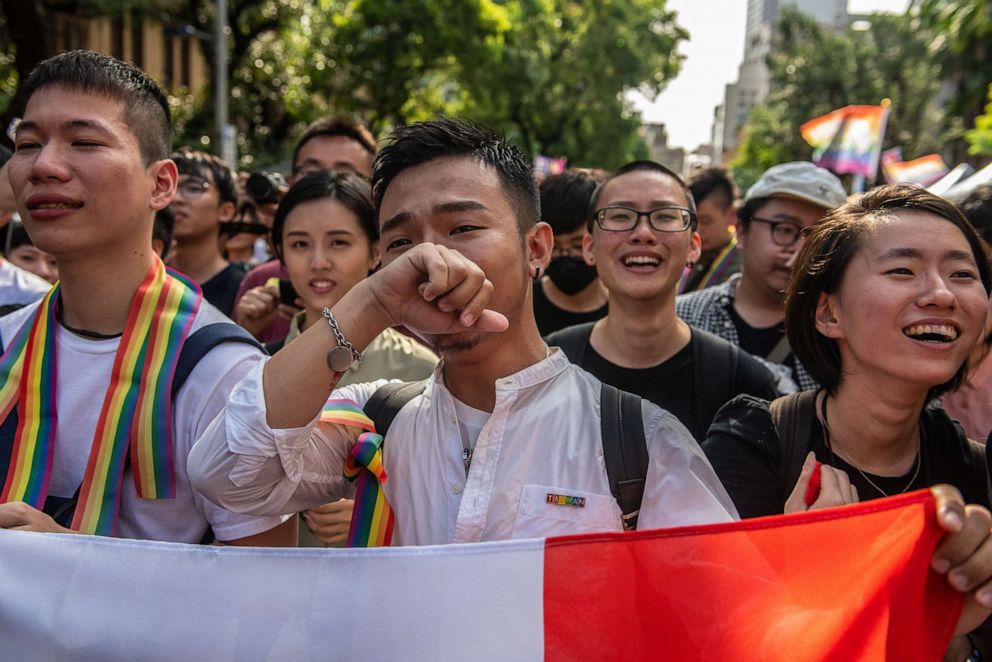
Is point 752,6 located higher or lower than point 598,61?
higher

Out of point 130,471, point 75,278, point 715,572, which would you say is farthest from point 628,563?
point 75,278

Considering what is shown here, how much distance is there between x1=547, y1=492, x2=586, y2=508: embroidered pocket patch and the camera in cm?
179

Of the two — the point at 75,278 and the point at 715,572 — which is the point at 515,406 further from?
the point at 75,278

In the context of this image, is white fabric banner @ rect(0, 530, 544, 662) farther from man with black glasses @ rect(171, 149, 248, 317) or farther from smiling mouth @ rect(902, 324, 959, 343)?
man with black glasses @ rect(171, 149, 248, 317)

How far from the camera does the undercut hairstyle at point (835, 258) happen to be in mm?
2139

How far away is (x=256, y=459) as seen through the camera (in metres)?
1.73

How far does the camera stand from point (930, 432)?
7.12ft

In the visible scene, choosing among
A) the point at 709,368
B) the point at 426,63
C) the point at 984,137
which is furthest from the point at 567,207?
the point at 426,63

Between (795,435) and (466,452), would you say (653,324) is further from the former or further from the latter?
(466,452)

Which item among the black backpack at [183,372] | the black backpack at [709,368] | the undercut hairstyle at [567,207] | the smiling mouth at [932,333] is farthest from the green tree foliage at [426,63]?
the smiling mouth at [932,333]

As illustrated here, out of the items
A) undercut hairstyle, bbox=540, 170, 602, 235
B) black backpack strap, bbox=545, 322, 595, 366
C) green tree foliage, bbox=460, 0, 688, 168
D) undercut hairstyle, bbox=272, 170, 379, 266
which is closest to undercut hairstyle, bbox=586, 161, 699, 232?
black backpack strap, bbox=545, 322, 595, 366

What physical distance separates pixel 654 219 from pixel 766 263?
74 centimetres

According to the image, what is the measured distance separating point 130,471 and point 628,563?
3.82 feet

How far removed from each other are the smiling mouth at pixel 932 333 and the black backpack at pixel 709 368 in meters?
0.91
